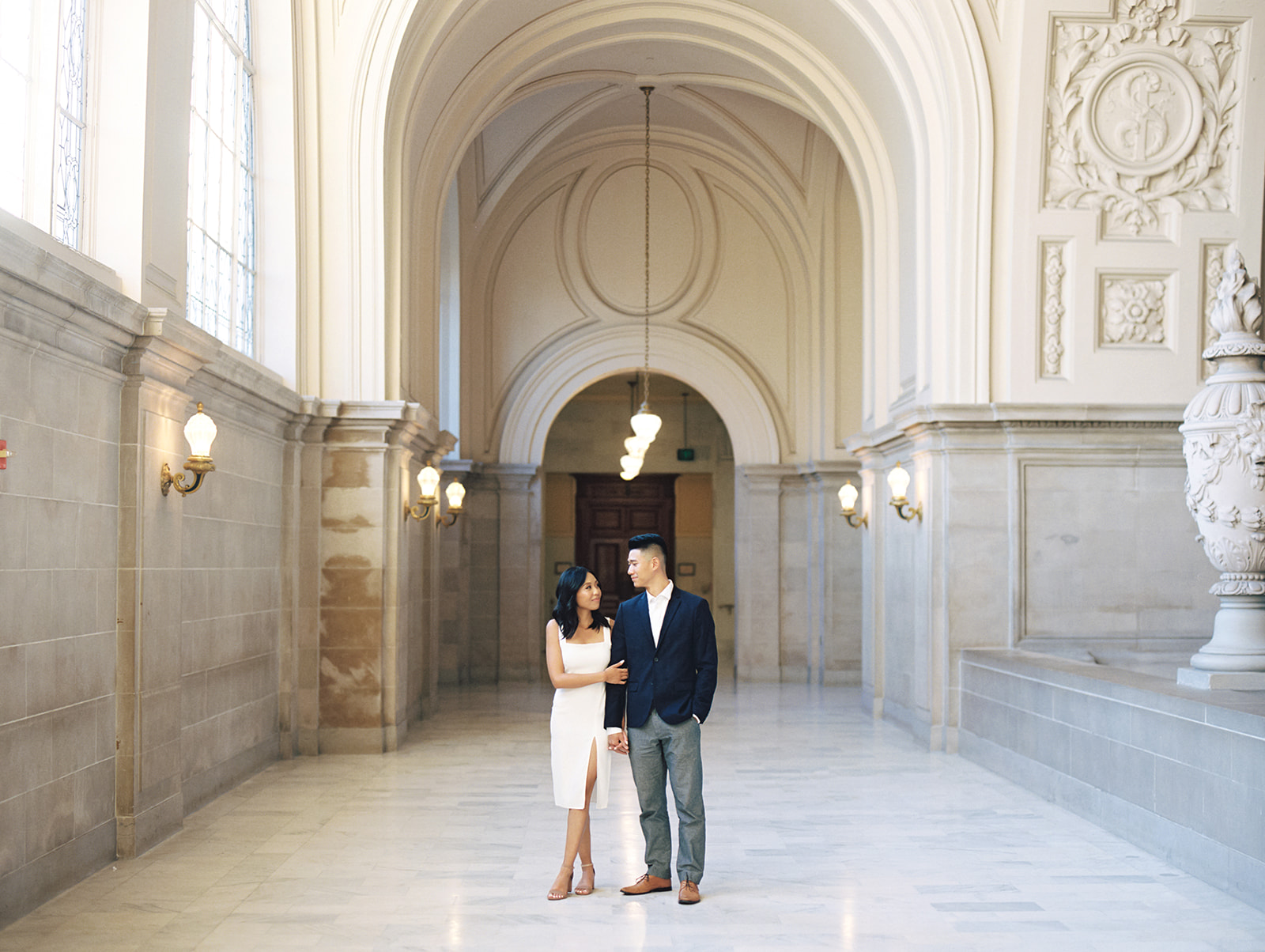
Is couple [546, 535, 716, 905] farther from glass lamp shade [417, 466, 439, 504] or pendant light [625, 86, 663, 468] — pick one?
pendant light [625, 86, 663, 468]

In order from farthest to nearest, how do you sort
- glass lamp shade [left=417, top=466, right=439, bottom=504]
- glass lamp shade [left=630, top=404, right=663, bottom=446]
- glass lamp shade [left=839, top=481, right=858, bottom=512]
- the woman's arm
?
1. glass lamp shade [left=630, top=404, right=663, bottom=446]
2. glass lamp shade [left=839, top=481, right=858, bottom=512]
3. glass lamp shade [left=417, top=466, right=439, bottom=504]
4. the woman's arm

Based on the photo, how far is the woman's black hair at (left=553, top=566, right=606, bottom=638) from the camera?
5.61 metres

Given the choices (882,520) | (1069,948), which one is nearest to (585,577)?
(1069,948)

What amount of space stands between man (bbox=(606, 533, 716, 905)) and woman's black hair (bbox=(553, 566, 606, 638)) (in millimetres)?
199

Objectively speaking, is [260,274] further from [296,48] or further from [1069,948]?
[1069,948]

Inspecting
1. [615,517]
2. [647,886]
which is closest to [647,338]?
[615,517]

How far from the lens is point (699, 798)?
5.65 metres

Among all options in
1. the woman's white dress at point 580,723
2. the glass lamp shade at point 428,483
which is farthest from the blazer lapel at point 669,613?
the glass lamp shade at point 428,483

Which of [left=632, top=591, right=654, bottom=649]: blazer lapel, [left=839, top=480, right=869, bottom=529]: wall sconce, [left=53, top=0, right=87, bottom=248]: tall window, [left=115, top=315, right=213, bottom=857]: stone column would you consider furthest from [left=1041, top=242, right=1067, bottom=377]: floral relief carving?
[left=53, top=0, right=87, bottom=248]: tall window

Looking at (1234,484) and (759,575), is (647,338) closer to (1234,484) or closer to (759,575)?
(759,575)

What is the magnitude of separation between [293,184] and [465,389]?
7.02 metres

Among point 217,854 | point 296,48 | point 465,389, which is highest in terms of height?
point 296,48

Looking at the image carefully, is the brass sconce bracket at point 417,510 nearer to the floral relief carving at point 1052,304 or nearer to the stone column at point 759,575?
the floral relief carving at point 1052,304

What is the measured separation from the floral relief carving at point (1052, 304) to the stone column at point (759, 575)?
269 inches
